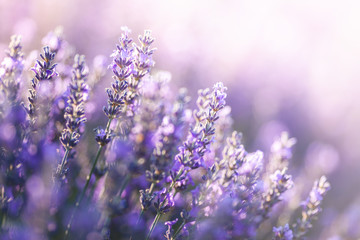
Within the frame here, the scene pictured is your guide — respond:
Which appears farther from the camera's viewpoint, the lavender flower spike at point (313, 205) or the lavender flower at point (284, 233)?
the lavender flower spike at point (313, 205)

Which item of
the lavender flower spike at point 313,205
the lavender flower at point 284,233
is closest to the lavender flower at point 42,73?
the lavender flower at point 284,233

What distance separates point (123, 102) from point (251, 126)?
179 inches

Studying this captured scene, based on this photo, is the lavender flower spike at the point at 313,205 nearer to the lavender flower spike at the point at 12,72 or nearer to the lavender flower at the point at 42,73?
the lavender flower at the point at 42,73

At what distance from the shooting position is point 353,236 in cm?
320

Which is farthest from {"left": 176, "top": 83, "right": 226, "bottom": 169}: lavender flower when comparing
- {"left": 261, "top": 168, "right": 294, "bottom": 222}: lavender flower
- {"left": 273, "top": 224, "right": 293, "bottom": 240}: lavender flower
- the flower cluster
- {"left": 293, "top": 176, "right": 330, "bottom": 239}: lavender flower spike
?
{"left": 293, "top": 176, "right": 330, "bottom": 239}: lavender flower spike

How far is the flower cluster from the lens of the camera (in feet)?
5.13

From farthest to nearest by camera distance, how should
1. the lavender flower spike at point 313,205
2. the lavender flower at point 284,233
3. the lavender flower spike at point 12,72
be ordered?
the lavender flower spike at point 313,205, the lavender flower at point 284,233, the lavender flower spike at point 12,72

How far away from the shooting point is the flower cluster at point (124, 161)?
1.56 meters

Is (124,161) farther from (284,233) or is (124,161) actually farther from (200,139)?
(284,233)

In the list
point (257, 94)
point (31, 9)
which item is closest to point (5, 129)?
point (31, 9)

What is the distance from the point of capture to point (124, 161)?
182 centimetres

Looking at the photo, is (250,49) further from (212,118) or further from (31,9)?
(212,118)

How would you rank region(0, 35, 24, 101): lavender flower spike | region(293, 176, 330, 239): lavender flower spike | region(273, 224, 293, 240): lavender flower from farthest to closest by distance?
region(293, 176, 330, 239): lavender flower spike
region(273, 224, 293, 240): lavender flower
region(0, 35, 24, 101): lavender flower spike

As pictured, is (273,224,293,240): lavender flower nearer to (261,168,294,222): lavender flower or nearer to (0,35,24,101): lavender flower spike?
(261,168,294,222): lavender flower
